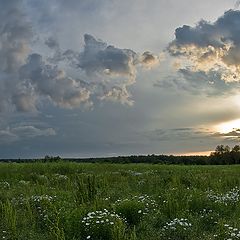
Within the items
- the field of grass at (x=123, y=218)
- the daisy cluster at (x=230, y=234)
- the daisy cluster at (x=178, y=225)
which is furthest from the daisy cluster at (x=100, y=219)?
the daisy cluster at (x=230, y=234)

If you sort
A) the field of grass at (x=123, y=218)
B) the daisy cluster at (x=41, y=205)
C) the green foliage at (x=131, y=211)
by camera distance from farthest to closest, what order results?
the daisy cluster at (x=41, y=205) → the green foliage at (x=131, y=211) → the field of grass at (x=123, y=218)

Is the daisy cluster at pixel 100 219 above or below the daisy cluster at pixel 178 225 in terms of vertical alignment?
above

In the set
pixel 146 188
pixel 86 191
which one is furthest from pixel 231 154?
pixel 86 191

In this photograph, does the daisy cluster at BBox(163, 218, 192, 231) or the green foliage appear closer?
the daisy cluster at BBox(163, 218, 192, 231)

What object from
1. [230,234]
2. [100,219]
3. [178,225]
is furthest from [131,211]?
[230,234]

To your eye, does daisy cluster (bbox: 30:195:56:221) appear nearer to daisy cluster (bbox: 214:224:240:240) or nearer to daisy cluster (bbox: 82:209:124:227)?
daisy cluster (bbox: 82:209:124:227)

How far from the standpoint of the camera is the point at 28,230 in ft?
42.5

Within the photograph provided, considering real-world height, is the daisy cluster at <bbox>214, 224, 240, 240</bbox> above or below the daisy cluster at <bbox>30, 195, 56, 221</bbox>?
below

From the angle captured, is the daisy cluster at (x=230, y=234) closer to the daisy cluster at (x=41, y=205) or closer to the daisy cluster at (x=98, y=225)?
the daisy cluster at (x=98, y=225)

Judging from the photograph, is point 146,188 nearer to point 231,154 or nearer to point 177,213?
point 177,213

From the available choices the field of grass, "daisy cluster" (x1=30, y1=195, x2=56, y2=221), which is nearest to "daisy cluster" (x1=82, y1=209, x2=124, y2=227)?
the field of grass

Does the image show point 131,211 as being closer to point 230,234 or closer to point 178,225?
point 178,225

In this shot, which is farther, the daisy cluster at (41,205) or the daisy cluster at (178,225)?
the daisy cluster at (41,205)

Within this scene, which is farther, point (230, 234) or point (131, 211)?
point (131, 211)
